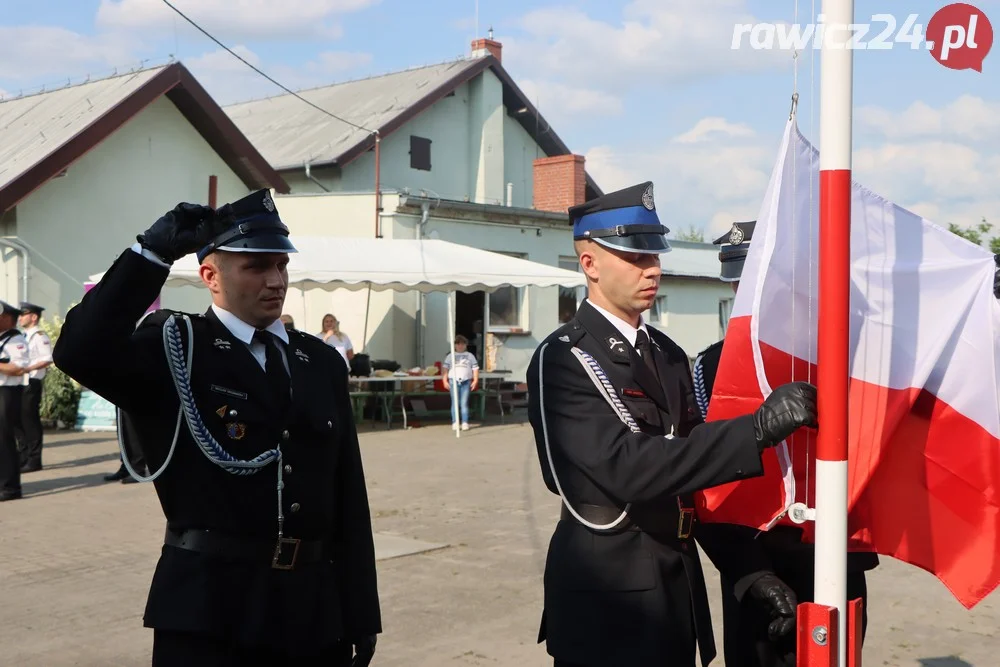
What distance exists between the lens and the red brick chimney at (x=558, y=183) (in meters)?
25.4

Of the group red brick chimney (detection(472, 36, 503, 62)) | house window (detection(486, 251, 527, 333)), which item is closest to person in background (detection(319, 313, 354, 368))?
house window (detection(486, 251, 527, 333))

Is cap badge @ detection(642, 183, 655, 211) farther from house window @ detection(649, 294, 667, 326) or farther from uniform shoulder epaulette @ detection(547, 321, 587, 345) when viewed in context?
house window @ detection(649, 294, 667, 326)

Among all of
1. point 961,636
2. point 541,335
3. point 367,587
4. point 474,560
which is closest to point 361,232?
point 541,335

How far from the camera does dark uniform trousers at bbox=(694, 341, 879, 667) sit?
11.1ft

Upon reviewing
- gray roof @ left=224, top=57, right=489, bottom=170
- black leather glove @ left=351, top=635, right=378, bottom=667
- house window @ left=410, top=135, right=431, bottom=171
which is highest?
gray roof @ left=224, top=57, right=489, bottom=170

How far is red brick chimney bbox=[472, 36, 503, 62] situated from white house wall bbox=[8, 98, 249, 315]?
27.0 feet

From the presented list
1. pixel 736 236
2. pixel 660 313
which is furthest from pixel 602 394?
pixel 660 313

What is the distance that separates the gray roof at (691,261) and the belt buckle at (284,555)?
1012 inches

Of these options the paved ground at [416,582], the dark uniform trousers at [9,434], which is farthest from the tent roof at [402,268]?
the paved ground at [416,582]

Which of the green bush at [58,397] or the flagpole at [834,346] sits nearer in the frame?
the flagpole at [834,346]

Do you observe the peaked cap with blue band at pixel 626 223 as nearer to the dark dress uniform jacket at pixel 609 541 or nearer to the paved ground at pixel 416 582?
the dark dress uniform jacket at pixel 609 541

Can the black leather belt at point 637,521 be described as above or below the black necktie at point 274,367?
below

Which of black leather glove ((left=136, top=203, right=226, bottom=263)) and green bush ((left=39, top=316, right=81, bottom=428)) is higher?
black leather glove ((left=136, top=203, right=226, bottom=263))

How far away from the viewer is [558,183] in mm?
25672
